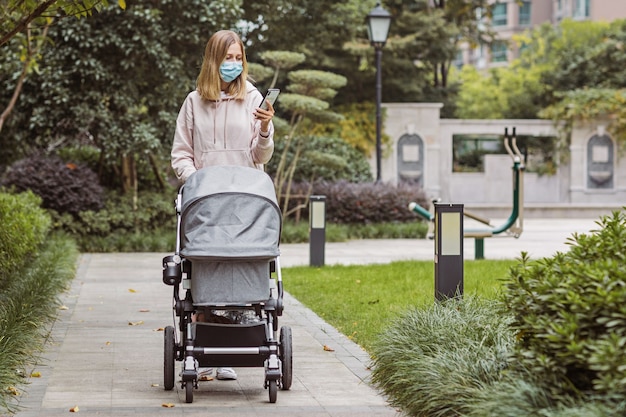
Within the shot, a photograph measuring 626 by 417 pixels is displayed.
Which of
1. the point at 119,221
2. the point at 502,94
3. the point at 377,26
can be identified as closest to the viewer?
the point at 119,221

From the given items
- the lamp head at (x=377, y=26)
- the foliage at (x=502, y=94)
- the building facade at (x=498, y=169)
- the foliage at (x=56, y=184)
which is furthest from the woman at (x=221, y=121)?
the foliage at (x=502, y=94)

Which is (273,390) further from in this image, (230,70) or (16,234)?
(16,234)

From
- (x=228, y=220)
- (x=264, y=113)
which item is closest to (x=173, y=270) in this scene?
(x=228, y=220)

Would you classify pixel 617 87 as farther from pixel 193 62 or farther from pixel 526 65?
pixel 193 62

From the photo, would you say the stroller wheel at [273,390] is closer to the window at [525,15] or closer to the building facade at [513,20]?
the building facade at [513,20]

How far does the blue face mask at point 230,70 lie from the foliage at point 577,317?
7.05 ft

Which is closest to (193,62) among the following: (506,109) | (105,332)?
(105,332)

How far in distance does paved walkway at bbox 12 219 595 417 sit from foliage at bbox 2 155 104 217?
6.14 meters

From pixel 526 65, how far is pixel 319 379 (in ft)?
145

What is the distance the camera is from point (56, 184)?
19.0m

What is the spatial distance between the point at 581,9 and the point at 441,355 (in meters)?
57.5

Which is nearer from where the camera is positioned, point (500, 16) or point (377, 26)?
→ point (377, 26)

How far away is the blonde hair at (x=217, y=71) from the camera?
6.71 metres

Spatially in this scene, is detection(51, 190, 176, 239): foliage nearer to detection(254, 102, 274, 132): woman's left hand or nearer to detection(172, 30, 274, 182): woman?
detection(172, 30, 274, 182): woman
